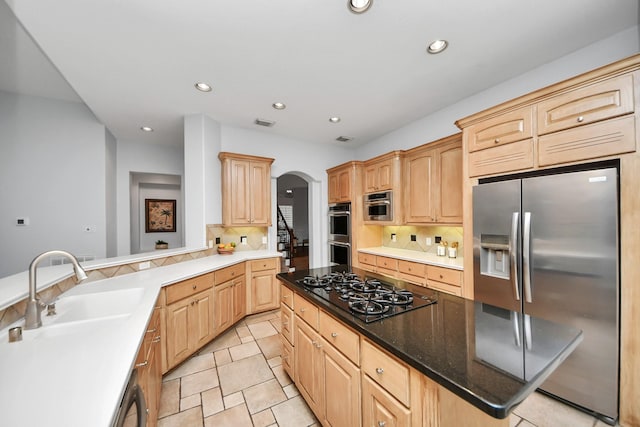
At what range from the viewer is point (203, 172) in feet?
11.0

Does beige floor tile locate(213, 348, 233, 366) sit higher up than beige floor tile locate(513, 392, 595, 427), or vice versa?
beige floor tile locate(513, 392, 595, 427)

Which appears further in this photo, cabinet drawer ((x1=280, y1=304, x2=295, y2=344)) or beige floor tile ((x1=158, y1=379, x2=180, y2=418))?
cabinet drawer ((x1=280, y1=304, x2=295, y2=344))

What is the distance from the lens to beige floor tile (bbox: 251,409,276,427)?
1.71m

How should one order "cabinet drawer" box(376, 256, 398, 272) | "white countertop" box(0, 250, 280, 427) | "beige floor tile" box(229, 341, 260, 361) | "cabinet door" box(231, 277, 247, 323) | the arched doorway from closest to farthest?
"white countertop" box(0, 250, 280, 427) → "beige floor tile" box(229, 341, 260, 361) → "cabinet door" box(231, 277, 247, 323) → "cabinet drawer" box(376, 256, 398, 272) → the arched doorway

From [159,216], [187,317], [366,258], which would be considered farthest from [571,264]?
[159,216]

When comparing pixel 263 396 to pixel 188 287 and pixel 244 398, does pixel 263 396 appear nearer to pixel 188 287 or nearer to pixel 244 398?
pixel 244 398

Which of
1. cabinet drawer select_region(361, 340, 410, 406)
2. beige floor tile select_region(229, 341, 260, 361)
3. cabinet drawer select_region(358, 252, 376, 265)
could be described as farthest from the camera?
cabinet drawer select_region(358, 252, 376, 265)

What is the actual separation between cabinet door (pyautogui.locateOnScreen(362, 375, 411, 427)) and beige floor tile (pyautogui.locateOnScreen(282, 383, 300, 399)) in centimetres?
99

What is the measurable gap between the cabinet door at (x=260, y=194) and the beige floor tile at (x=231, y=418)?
2.39m

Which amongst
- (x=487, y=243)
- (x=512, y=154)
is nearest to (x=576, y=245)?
(x=487, y=243)

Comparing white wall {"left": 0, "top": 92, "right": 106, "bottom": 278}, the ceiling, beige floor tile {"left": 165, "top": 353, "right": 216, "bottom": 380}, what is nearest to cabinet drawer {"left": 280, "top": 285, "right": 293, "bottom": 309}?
beige floor tile {"left": 165, "top": 353, "right": 216, "bottom": 380}

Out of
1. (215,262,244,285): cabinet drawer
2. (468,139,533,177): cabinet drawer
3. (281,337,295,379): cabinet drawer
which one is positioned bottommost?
(281,337,295,379): cabinet drawer

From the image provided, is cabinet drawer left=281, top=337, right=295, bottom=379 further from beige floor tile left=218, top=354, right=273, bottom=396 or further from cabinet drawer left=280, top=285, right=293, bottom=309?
cabinet drawer left=280, top=285, right=293, bottom=309

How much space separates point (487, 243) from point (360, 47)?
2.09 meters
